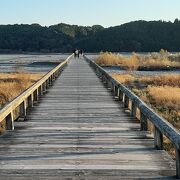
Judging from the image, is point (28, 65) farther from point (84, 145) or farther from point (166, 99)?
point (84, 145)

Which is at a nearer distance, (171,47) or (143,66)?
(143,66)

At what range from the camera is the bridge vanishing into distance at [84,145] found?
6.47m

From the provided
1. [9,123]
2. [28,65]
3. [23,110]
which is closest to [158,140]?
[9,123]

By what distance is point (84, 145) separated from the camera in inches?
322

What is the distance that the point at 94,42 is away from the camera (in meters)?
196

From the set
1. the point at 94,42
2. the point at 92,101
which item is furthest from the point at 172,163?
the point at 94,42

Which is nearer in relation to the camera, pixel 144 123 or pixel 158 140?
pixel 158 140

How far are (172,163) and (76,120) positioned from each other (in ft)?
Result: 14.3

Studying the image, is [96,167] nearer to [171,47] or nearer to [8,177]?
[8,177]

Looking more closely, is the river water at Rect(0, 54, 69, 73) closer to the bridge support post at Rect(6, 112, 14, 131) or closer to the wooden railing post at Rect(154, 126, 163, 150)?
the bridge support post at Rect(6, 112, 14, 131)

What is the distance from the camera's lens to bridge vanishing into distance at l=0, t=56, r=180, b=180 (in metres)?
6.47

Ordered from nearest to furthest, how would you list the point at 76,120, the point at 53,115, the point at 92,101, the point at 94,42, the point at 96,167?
the point at 96,167
the point at 76,120
the point at 53,115
the point at 92,101
the point at 94,42

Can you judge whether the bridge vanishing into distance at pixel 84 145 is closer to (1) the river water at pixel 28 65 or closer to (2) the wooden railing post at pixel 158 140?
(2) the wooden railing post at pixel 158 140

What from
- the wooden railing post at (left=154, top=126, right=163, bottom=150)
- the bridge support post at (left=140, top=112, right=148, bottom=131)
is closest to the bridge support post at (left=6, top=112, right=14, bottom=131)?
the bridge support post at (left=140, top=112, right=148, bottom=131)
